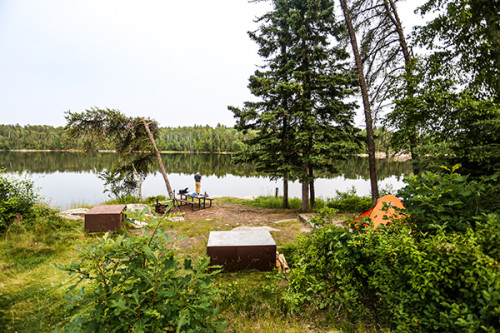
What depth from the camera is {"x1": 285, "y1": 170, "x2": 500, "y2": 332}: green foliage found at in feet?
6.28

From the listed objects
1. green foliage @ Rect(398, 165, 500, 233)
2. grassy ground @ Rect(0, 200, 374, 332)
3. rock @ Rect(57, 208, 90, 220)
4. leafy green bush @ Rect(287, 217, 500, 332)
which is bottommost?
grassy ground @ Rect(0, 200, 374, 332)

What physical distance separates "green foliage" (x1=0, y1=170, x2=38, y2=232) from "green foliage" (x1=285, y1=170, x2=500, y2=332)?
824 centimetres

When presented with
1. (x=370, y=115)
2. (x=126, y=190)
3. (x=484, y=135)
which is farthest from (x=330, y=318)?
(x=126, y=190)

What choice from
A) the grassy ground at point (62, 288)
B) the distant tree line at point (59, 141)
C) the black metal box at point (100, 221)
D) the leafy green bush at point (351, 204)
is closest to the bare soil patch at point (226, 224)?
the grassy ground at point (62, 288)

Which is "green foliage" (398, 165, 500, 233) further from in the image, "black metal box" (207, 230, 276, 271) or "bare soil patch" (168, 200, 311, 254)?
"bare soil patch" (168, 200, 311, 254)

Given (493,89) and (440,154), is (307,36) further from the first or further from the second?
(440,154)

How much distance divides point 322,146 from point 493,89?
5044 millimetres

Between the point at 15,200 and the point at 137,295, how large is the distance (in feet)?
26.3

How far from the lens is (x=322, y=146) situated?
9383 mm

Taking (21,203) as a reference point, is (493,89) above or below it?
above

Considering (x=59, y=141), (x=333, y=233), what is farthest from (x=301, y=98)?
(x=59, y=141)

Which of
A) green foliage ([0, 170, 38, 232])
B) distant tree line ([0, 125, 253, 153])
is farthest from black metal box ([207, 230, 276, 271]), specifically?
distant tree line ([0, 125, 253, 153])

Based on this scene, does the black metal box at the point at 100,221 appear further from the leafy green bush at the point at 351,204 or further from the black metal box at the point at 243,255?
the leafy green bush at the point at 351,204

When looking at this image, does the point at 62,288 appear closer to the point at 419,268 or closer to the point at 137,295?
the point at 137,295
